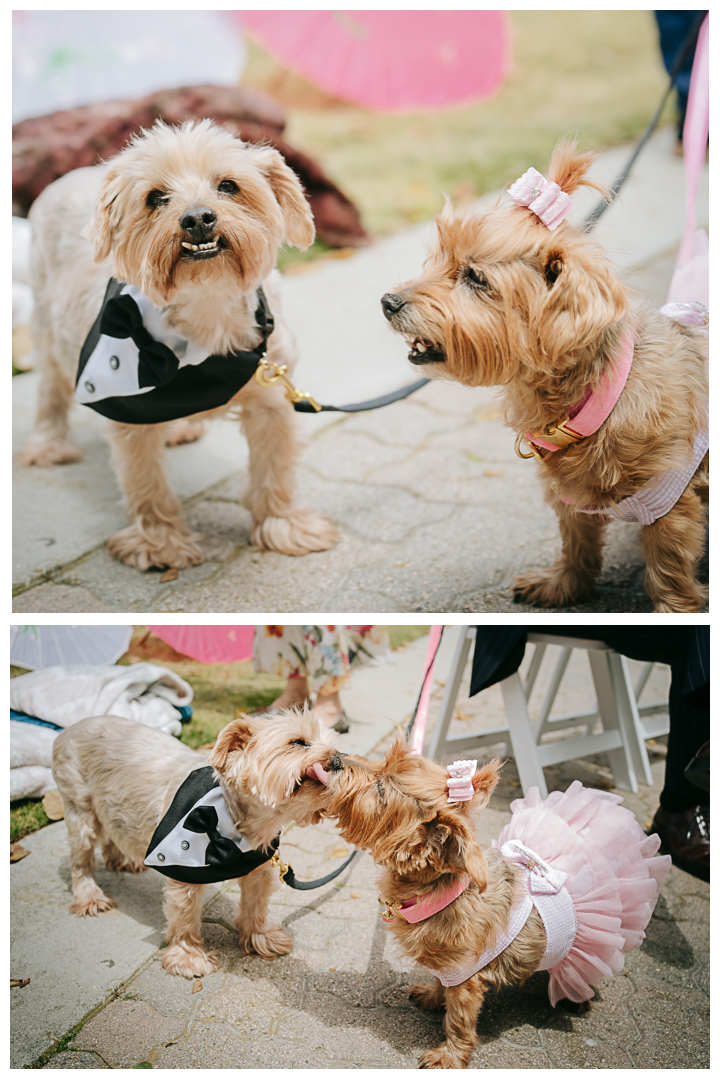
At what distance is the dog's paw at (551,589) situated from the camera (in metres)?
3.01

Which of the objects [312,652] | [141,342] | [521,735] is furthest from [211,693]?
[141,342]

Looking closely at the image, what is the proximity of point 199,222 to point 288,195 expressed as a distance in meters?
0.43

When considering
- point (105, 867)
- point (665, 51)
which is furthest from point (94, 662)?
point (665, 51)

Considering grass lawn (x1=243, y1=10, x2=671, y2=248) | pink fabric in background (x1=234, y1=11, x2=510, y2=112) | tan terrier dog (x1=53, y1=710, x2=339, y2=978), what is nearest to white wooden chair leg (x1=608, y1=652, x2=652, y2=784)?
tan terrier dog (x1=53, y1=710, x2=339, y2=978)

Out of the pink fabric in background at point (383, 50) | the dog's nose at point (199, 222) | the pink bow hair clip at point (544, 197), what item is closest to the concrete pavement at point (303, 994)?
the pink bow hair clip at point (544, 197)

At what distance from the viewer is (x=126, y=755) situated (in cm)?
255

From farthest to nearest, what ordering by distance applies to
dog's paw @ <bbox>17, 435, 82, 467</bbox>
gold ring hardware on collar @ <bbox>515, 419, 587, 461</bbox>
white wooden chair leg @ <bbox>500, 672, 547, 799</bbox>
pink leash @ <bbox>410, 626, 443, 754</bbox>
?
1. dog's paw @ <bbox>17, 435, 82, 467</bbox>
2. white wooden chair leg @ <bbox>500, 672, 547, 799</bbox>
3. gold ring hardware on collar @ <bbox>515, 419, 587, 461</bbox>
4. pink leash @ <bbox>410, 626, 443, 754</bbox>

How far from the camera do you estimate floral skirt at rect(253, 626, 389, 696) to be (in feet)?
9.71

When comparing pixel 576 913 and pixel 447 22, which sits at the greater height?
pixel 447 22

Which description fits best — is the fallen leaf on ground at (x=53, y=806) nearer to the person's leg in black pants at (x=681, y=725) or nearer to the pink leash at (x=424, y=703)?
the pink leash at (x=424, y=703)

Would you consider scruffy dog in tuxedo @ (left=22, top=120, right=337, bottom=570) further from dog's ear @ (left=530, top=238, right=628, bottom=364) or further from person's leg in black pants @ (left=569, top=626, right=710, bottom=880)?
person's leg in black pants @ (left=569, top=626, right=710, bottom=880)

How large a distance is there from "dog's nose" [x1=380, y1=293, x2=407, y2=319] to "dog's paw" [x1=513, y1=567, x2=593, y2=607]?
52.4 inches

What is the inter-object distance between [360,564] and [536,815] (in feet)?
4.19

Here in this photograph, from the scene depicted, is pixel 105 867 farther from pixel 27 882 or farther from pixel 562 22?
pixel 562 22
